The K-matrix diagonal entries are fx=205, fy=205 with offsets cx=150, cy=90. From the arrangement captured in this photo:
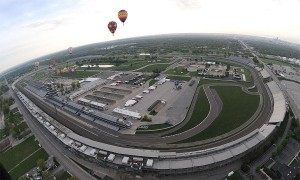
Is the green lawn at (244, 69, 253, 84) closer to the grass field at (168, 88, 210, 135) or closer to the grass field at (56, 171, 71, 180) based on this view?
the grass field at (168, 88, 210, 135)

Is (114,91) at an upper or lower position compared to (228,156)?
upper

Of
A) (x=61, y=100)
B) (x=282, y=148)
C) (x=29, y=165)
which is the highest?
(x=61, y=100)

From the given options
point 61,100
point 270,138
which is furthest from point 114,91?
point 270,138

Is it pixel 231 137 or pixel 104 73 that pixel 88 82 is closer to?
pixel 104 73

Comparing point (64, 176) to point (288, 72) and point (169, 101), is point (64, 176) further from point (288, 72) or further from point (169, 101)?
point (288, 72)

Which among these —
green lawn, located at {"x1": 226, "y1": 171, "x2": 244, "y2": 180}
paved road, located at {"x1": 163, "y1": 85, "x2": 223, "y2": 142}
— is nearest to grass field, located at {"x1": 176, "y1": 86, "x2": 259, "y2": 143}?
paved road, located at {"x1": 163, "y1": 85, "x2": 223, "y2": 142}

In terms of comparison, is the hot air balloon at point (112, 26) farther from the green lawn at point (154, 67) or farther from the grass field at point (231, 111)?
the grass field at point (231, 111)
